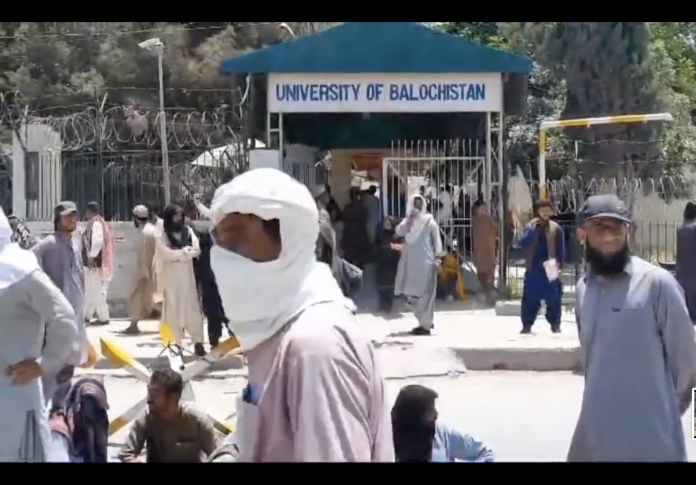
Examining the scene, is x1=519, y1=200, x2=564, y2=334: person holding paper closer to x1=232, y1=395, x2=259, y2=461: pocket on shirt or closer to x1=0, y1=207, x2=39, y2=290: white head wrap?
x1=0, y1=207, x2=39, y2=290: white head wrap

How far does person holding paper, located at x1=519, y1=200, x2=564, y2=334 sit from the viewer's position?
10.9 meters

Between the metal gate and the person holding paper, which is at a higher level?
the metal gate

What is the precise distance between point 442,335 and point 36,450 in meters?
7.78

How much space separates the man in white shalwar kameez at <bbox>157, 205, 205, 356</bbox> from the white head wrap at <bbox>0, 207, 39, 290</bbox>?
579 centimetres

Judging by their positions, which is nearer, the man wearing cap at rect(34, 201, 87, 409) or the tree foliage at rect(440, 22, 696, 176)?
the man wearing cap at rect(34, 201, 87, 409)

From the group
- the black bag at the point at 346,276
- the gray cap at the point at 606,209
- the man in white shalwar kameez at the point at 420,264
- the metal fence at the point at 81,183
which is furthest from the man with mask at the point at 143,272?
the gray cap at the point at 606,209

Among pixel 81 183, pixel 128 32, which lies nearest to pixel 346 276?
pixel 81 183

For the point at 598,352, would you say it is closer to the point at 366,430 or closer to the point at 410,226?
the point at 366,430

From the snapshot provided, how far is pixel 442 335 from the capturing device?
1151 centimetres

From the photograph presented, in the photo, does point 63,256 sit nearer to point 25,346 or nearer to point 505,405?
point 505,405

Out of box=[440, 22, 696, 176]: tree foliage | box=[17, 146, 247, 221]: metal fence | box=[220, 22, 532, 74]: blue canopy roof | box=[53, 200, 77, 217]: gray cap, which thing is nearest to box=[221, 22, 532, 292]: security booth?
box=[220, 22, 532, 74]: blue canopy roof

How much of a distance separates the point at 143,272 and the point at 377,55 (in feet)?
14.9

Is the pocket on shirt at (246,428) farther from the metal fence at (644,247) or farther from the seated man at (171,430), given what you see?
the metal fence at (644,247)
